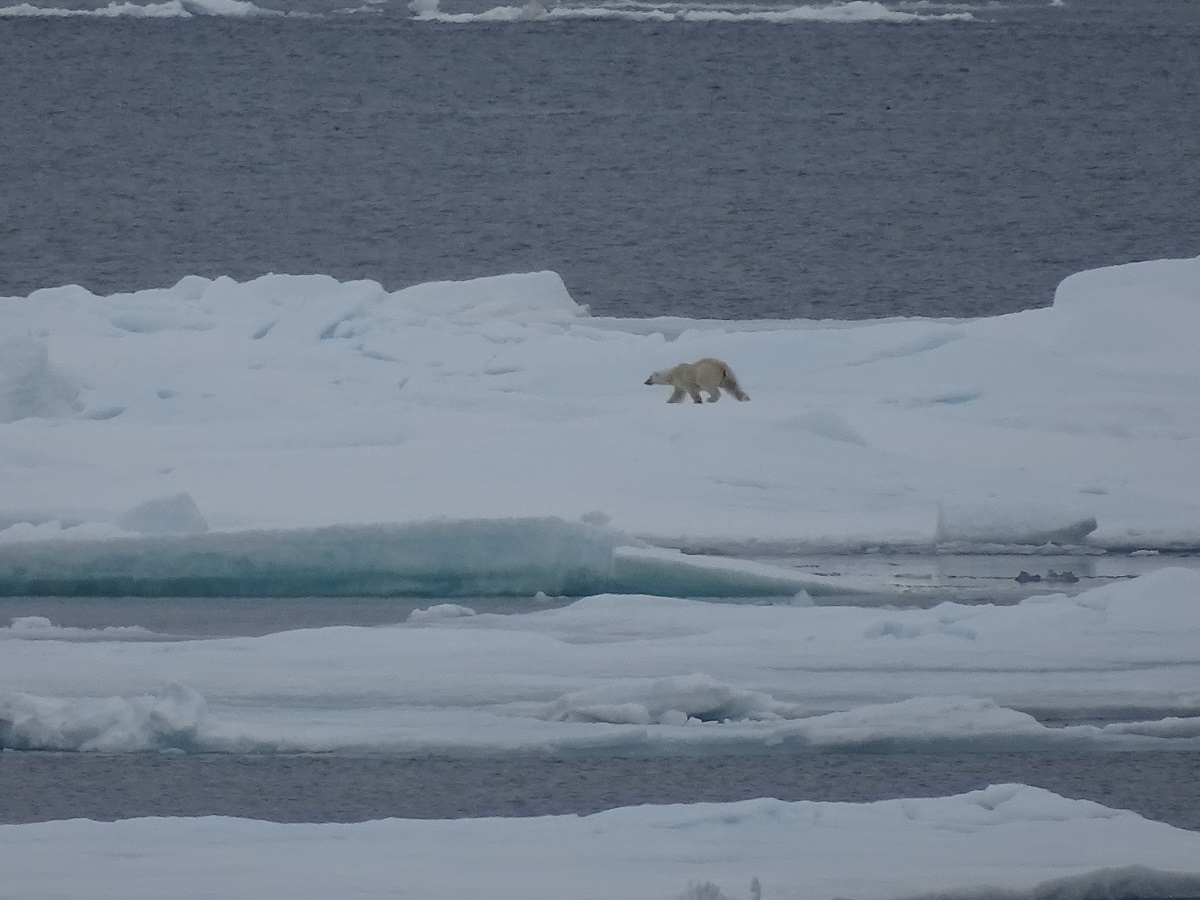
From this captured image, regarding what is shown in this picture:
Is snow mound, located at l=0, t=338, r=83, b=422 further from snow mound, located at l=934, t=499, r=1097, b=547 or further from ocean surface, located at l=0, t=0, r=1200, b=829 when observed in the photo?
A: snow mound, located at l=934, t=499, r=1097, b=547

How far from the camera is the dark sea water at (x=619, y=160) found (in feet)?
90.9

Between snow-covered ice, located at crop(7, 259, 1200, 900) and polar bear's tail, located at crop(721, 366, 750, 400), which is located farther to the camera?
polar bear's tail, located at crop(721, 366, 750, 400)

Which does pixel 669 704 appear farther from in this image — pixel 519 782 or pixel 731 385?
pixel 731 385

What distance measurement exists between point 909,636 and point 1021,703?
0.81 metres

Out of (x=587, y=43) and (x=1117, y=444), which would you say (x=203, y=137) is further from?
(x=1117, y=444)

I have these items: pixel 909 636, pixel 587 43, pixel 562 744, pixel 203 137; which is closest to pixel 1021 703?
pixel 909 636

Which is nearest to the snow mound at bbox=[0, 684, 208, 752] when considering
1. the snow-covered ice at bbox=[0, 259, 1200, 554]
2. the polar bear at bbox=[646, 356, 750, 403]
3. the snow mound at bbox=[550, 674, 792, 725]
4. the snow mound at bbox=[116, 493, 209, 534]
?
the snow mound at bbox=[550, 674, 792, 725]

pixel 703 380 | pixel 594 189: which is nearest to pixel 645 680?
pixel 703 380

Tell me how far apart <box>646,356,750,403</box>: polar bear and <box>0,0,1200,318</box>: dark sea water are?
1028 centimetres

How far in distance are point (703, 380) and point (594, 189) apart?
2460cm

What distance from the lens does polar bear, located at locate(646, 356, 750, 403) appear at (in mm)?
12953

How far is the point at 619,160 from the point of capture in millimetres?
41750

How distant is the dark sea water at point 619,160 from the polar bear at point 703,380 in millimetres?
10281

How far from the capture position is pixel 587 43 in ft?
232
